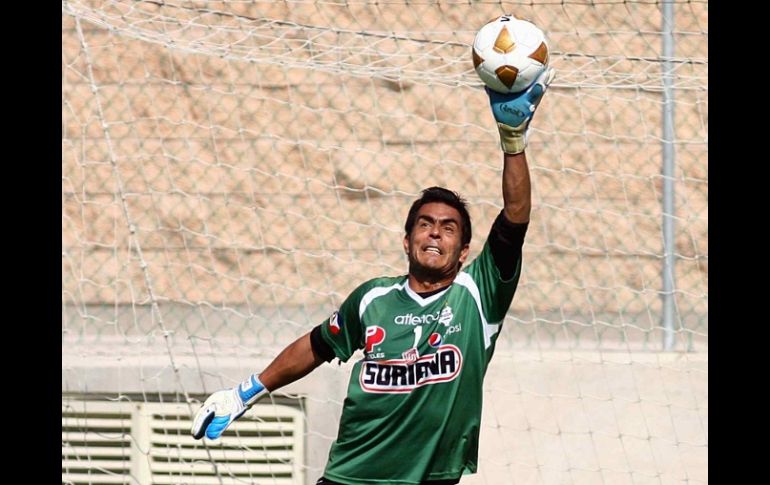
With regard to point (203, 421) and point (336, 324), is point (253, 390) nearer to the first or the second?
point (203, 421)

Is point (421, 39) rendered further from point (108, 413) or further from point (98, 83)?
point (108, 413)

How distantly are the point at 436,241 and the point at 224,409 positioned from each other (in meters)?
0.95

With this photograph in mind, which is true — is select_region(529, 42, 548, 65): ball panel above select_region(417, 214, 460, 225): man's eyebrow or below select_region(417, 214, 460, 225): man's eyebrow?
above

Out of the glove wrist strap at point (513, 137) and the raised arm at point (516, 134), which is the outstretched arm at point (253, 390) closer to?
the raised arm at point (516, 134)

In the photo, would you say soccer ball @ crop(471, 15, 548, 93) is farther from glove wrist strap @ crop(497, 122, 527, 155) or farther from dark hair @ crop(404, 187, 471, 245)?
dark hair @ crop(404, 187, 471, 245)

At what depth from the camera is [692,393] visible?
5.50m

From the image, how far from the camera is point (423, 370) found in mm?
3777

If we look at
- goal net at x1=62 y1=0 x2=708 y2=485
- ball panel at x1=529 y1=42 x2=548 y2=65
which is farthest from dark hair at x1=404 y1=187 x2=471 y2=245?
goal net at x1=62 y1=0 x2=708 y2=485

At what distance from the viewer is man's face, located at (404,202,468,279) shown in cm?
381

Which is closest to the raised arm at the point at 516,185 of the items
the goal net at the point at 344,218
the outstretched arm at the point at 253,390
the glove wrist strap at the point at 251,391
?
the outstretched arm at the point at 253,390

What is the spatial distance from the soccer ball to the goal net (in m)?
1.93

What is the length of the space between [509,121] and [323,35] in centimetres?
272

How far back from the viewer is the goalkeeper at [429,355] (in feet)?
12.4

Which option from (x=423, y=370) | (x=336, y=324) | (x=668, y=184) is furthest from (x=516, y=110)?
(x=668, y=184)
